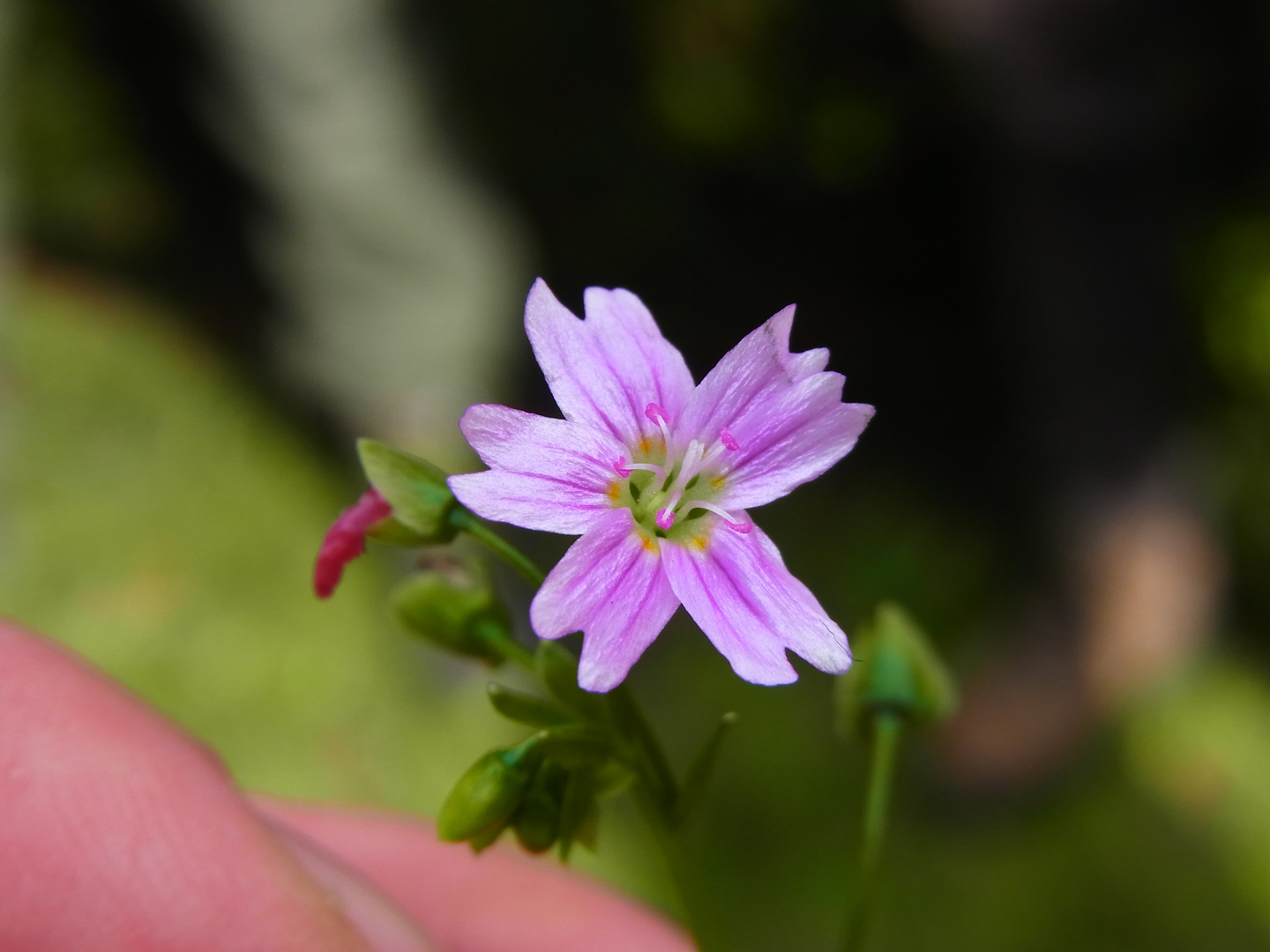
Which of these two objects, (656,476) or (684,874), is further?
(684,874)

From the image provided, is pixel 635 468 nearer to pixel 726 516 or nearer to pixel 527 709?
pixel 726 516

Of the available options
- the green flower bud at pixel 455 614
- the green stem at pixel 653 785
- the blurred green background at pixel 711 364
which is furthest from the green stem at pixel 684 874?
the blurred green background at pixel 711 364

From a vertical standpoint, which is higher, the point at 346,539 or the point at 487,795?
the point at 346,539

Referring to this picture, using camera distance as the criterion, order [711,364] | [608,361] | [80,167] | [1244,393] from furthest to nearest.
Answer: [80,167]
[1244,393]
[711,364]
[608,361]

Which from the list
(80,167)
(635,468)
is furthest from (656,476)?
(80,167)

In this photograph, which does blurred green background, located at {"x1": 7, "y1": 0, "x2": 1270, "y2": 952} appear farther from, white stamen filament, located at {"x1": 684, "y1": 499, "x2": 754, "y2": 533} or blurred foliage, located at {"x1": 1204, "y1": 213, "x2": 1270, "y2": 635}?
white stamen filament, located at {"x1": 684, "y1": 499, "x2": 754, "y2": 533}

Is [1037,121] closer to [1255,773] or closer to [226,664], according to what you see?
[1255,773]
